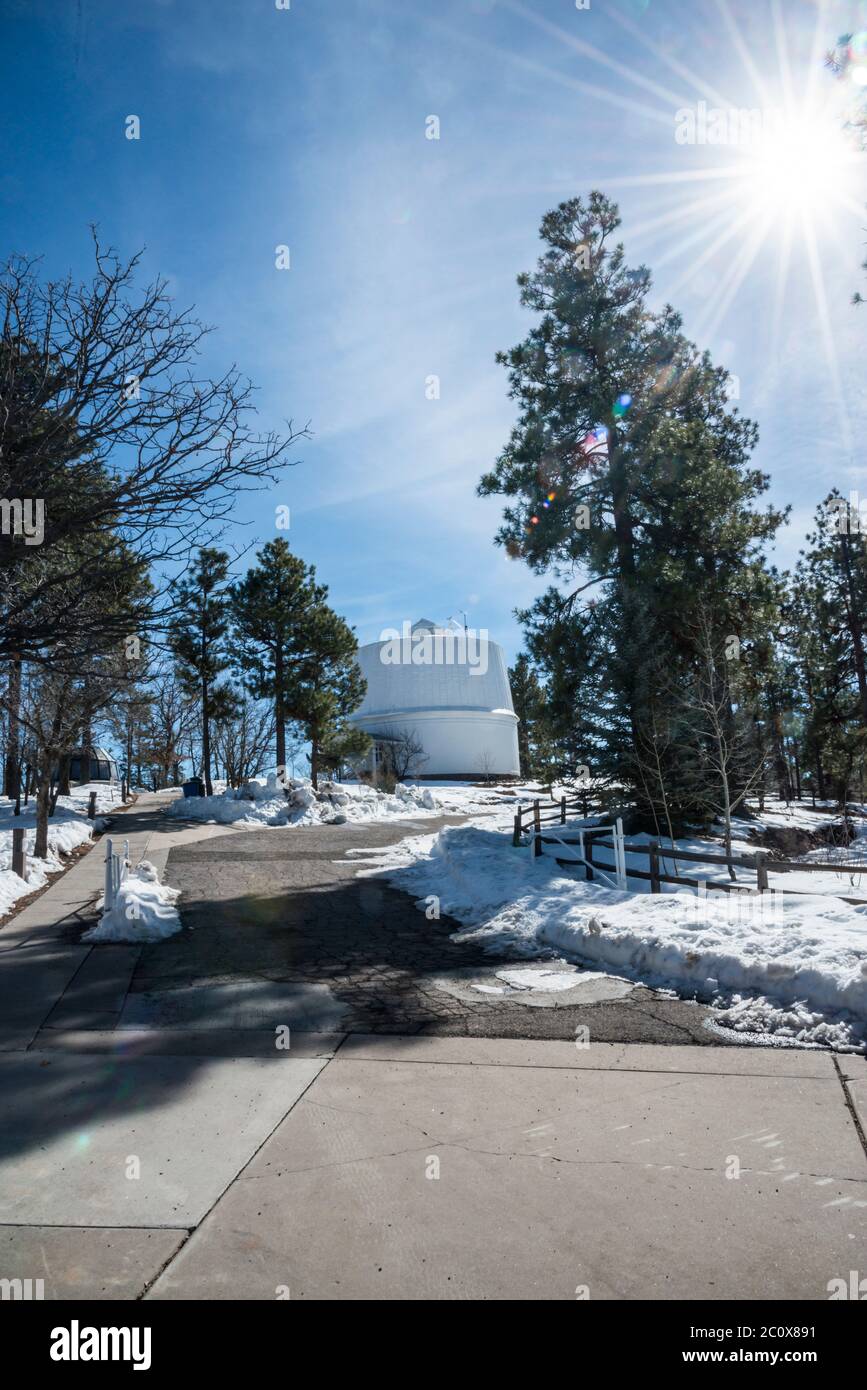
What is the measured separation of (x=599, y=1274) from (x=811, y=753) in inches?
1651

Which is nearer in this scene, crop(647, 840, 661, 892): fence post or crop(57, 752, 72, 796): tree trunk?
crop(647, 840, 661, 892): fence post

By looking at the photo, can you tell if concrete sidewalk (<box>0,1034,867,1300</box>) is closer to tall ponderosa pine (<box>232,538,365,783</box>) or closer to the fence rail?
the fence rail

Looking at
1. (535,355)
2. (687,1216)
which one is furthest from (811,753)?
(687,1216)

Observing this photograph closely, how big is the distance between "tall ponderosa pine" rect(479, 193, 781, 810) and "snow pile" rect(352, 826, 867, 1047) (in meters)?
7.59

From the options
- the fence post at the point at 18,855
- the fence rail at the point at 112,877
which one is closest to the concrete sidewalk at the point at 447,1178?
the fence rail at the point at 112,877

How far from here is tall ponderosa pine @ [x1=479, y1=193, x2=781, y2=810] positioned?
18688mm

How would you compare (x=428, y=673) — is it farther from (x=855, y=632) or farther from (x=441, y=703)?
(x=855, y=632)

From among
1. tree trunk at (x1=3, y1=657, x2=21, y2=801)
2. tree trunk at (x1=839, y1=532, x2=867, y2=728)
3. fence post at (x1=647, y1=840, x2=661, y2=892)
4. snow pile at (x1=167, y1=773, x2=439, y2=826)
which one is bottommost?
snow pile at (x1=167, y1=773, x2=439, y2=826)

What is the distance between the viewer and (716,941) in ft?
24.4

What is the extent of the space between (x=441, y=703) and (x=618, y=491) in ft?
149

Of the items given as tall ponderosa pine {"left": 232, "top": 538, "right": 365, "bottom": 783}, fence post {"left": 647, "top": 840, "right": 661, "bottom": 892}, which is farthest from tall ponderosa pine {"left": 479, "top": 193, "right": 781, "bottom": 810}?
tall ponderosa pine {"left": 232, "top": 538, "right": 365, "bottom": 783}

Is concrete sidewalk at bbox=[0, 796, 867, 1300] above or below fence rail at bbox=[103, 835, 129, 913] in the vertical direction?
below
